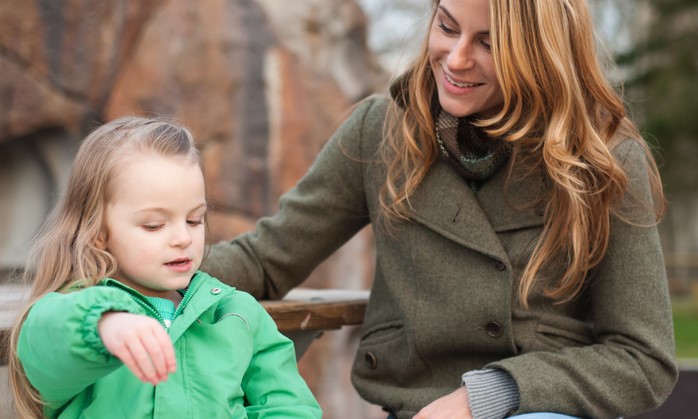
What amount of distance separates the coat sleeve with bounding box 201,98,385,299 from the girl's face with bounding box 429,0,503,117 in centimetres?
29

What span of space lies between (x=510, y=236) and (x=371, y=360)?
44 cm

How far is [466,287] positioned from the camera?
223 centimetres

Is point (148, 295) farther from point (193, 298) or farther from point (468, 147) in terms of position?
point (468, 147)

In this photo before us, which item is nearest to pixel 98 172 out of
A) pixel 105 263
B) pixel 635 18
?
pixel 105 263

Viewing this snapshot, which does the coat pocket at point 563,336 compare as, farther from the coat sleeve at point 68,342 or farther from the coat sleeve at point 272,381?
the coat sleeve at point 68,342

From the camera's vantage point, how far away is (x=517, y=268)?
2.23 m

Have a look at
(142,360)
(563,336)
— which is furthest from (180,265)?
(563,336)

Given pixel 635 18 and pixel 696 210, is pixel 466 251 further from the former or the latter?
pixel 696 210

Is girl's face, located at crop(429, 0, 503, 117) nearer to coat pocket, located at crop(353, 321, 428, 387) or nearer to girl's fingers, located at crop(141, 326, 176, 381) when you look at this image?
coat pocket, located at crop(353, 321, 428, 387)

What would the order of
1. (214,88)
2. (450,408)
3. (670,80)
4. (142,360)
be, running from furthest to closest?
(670,80), (214,88), (450,408), (142,360)

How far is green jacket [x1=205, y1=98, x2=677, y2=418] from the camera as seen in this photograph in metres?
2.14

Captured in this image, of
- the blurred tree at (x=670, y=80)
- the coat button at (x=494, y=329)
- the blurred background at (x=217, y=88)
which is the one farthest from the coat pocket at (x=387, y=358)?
the blurred tree at (x=670, y=80)

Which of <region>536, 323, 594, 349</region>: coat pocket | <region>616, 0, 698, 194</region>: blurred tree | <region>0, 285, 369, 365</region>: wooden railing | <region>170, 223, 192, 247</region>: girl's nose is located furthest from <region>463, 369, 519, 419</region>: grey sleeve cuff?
<region>616, 0, 698, 194</region>: blurred tree

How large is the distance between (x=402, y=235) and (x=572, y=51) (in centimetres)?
55
